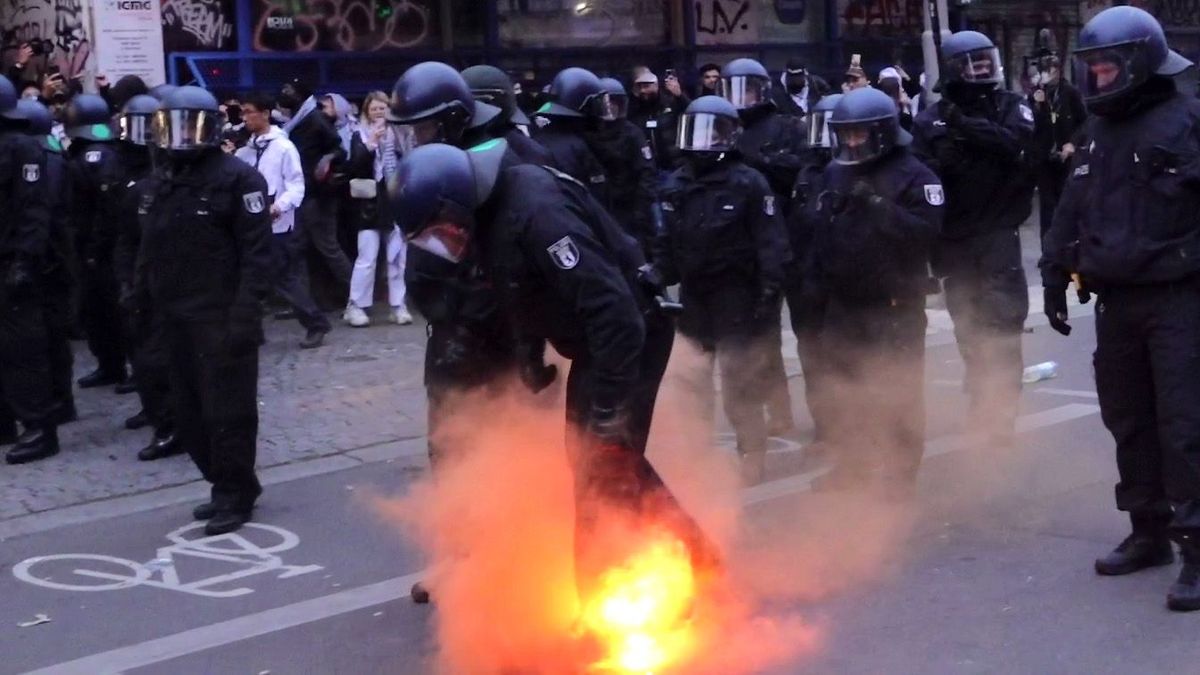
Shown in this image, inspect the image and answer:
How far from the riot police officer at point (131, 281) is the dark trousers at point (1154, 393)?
4451mm

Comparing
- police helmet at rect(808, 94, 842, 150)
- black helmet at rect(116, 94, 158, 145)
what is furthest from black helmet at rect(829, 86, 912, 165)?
black helmet at rect(116, 94, 158, 145)

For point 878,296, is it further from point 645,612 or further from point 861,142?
point 645,612

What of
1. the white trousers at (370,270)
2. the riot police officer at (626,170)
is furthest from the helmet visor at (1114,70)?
the white trousers at (370,270)

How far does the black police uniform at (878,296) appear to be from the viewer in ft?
22.0

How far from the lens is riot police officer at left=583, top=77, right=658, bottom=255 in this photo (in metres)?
9.16

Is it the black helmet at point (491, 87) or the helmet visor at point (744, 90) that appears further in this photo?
the helmet visor at point (744, 90)

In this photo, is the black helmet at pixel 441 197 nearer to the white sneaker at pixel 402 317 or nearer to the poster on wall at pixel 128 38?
the white sneaker at pixel 402 317

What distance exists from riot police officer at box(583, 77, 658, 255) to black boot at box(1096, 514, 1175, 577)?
3881 mm

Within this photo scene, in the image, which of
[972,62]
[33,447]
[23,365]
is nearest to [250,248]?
[23,365]

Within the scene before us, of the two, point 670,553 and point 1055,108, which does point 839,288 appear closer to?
point 670,553

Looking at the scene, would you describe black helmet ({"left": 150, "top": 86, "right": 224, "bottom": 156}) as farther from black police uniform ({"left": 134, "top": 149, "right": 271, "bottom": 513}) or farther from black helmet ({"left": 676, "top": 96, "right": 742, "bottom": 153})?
black helmet ({"left": 676, "top": 96, "right": 742, "bottom": 153})

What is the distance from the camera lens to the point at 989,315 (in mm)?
7734

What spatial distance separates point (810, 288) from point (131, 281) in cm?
328

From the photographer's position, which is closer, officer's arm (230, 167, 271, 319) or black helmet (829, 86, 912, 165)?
black helmet (829, 86, 912, 165)
